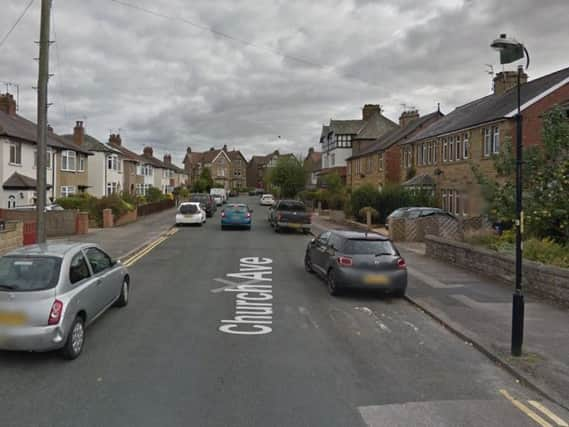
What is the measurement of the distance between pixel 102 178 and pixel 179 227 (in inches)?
740

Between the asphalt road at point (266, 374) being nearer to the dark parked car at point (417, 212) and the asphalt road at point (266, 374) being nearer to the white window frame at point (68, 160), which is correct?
the dark parked car at point (417, 212)

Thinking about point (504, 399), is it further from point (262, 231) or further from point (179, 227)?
point (179, 227)

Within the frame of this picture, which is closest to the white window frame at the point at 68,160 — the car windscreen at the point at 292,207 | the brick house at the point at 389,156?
the car windscreen at the point at 292,207

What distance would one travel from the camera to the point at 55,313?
586 cm

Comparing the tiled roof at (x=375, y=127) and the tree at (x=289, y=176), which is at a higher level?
the tiled roof at (x=375, y=127)

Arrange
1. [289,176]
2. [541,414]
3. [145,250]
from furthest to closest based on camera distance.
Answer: [289,176] → [145,250] → [541,414]

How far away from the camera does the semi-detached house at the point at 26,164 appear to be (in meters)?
25.5

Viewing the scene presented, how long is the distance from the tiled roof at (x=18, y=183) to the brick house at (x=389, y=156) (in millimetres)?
23907

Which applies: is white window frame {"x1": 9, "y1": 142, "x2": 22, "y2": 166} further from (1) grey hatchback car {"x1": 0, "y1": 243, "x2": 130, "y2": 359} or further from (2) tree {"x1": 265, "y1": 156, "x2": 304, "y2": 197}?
(2) tree {"x1": 265, "y1": 156, "x2": 304, "y2": 197}

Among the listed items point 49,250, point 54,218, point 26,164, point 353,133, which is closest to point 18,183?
point 26,164

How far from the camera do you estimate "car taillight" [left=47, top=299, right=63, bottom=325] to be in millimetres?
5789

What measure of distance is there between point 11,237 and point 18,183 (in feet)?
37.6

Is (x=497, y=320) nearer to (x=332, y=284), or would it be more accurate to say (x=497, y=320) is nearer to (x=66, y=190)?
(x=332, y=284)

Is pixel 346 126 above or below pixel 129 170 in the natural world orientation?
above
